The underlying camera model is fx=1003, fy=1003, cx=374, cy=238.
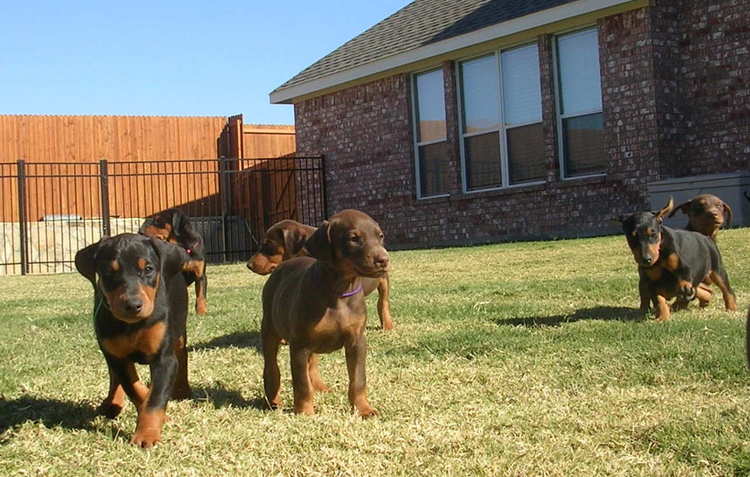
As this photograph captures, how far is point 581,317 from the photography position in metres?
7.51

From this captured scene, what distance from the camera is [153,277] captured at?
168 inches

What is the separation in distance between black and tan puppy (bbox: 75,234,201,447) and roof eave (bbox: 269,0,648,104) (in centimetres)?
1246

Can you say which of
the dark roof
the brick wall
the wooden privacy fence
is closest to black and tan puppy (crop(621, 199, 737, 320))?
the brick wall

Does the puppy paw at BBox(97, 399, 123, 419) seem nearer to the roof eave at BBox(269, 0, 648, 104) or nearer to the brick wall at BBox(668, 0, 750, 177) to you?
the brick wall at BBox(668, 0, 750, 177)

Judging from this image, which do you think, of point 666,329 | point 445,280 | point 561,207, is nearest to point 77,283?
point 445,280

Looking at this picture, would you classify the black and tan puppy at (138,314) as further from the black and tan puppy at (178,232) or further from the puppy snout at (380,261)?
the black and tan puppy at (178,232)

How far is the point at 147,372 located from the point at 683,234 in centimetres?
415

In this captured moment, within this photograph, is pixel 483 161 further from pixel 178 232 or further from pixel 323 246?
pixel 323 246

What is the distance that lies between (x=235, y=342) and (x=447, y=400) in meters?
2.69

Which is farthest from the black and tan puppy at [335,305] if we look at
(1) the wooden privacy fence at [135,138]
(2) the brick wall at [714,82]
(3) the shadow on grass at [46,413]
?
(1) the wooden privacy fence at [135,138]

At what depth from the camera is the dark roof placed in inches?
702

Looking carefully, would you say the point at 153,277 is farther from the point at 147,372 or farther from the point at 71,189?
the point at 71,189

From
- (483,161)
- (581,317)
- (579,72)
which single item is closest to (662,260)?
(581,317)

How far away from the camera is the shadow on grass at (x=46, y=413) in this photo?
4.60 m
